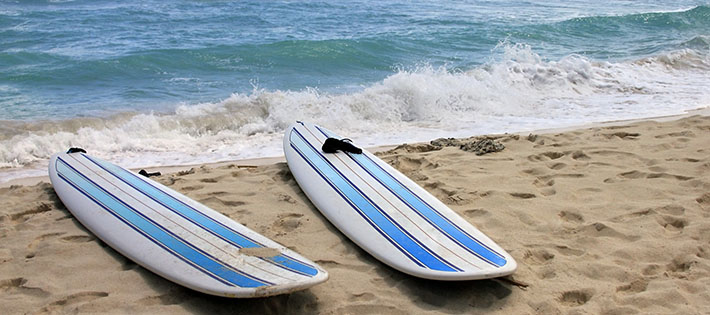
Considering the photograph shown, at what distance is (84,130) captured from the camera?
618cm

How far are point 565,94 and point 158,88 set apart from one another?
19.4 ft

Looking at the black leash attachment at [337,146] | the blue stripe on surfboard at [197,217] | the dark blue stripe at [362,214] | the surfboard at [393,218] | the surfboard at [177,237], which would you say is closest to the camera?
the surfboard at [177,237]

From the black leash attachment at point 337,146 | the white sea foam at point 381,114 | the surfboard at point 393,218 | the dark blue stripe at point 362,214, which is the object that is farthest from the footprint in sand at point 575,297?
the white sea foam at point 381,114

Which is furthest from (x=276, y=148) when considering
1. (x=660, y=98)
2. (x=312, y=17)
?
(x=312, y=17)

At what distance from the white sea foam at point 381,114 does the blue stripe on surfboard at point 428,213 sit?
1.84 meters

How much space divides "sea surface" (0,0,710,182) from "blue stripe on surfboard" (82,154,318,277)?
1.46 m

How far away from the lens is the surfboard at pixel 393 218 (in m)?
2.83

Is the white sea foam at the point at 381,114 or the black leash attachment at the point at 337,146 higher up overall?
the black leash attachment at the point at 337,146

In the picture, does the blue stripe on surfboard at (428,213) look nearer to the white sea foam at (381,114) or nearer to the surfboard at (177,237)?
the surfboard at (177,237)

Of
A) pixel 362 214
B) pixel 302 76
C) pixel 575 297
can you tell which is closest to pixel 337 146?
pixel 362 214

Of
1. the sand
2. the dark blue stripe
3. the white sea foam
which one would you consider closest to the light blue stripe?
the sand

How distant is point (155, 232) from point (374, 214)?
47.7 inches

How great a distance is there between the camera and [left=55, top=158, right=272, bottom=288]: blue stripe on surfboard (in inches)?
104

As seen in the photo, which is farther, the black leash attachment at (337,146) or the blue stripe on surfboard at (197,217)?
the black leash attachment at (337,146)
